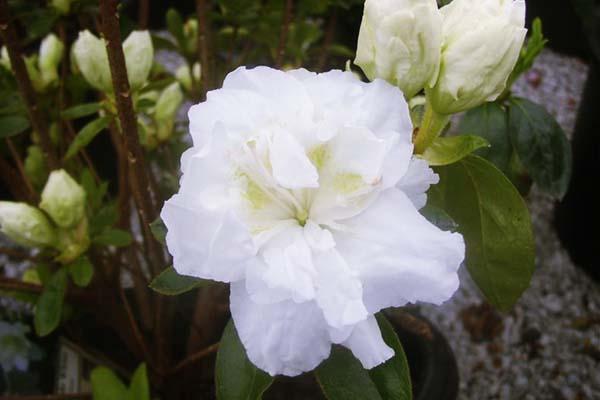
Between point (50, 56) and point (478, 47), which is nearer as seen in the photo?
point (478, 47)

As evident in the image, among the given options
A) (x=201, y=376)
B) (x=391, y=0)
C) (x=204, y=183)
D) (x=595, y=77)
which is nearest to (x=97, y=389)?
(x=201, y=376)

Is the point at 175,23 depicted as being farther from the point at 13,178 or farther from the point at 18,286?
→ the point at 18,286

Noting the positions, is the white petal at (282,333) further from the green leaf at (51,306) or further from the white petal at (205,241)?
the green leaf at (51,306)

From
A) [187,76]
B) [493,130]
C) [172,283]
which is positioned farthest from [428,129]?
[187,76]

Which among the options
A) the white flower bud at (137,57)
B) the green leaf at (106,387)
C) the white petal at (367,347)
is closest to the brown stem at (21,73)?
the white flower bud at (137,57)

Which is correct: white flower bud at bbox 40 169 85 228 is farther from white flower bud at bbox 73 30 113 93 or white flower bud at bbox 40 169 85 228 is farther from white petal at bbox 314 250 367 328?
white petal at bbox 314 250 367 328

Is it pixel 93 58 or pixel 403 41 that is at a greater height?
pixel 403 41

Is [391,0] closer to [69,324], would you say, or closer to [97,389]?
[97,389]
